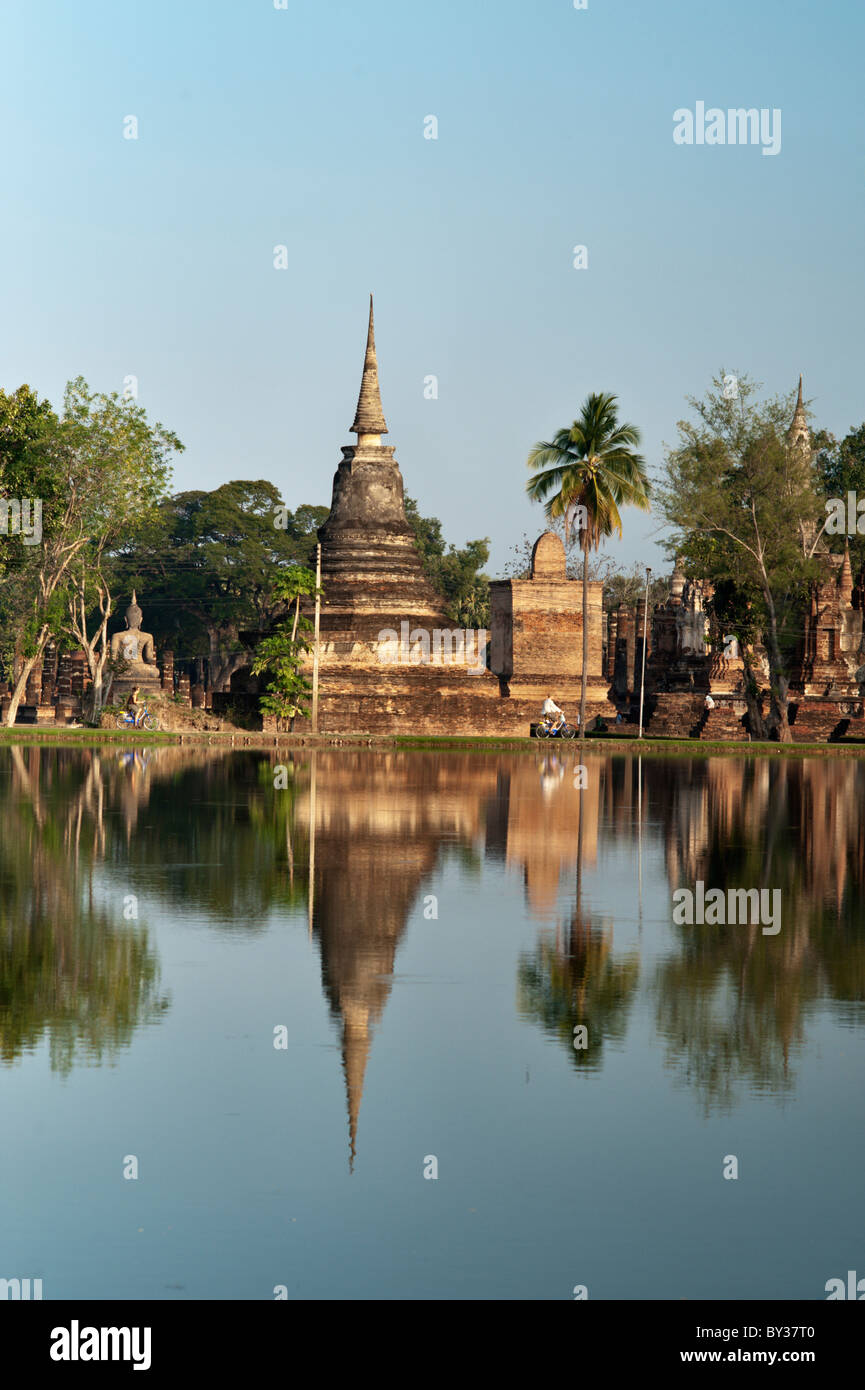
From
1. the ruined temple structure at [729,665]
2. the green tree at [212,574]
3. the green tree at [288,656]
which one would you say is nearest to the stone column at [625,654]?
the ruined temple structure at [729,665]

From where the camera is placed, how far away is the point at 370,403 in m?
52.8

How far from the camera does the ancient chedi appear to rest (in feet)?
181

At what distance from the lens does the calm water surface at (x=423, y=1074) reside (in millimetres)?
5070

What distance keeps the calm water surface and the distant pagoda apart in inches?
1304

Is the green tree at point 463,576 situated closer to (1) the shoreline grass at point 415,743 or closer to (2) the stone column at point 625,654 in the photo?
(2) the stone column at point 625,654

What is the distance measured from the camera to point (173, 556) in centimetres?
7894

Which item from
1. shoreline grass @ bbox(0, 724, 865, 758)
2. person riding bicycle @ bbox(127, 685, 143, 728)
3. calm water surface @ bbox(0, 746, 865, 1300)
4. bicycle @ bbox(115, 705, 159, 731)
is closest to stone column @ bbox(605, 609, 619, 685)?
shoreline grass @ bbox(0, 724, 865, 758)

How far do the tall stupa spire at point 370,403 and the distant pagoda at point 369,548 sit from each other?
0.10ft

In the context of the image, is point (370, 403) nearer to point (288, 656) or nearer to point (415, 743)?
point (288, 656)

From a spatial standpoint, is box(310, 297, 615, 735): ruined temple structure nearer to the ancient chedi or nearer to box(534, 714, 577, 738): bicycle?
box(534, 714, 577, 738): bicycle

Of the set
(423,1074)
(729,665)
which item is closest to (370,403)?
(729,665)
